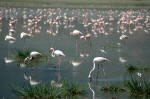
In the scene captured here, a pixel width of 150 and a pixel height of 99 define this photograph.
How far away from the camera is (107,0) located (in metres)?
55.8

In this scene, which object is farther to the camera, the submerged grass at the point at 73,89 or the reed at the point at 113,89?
the reed at the point at 113,89

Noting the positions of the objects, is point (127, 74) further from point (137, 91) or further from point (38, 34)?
point (38, 34)

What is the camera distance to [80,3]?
53.7 meters

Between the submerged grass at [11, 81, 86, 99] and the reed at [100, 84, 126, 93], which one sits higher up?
the submerged grass at [11, 81, 86, 99]

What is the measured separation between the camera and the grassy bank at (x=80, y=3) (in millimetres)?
50497

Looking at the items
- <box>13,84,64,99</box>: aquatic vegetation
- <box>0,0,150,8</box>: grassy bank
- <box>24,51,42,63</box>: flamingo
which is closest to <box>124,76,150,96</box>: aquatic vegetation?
<box>13,84,64,99</box>: aquatic vegetation

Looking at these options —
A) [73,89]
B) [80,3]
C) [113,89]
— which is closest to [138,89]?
[113,89]

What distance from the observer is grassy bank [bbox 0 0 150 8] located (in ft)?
166

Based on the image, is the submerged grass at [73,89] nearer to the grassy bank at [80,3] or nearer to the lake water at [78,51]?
the lake water at [78,51]

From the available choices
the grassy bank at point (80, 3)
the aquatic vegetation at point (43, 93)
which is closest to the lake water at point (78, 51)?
the aquatic vegetation at point (43, 93)

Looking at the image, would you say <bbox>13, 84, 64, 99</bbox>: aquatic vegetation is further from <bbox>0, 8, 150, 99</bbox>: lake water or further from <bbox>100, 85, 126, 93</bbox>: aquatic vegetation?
<bbox>100, 85, 126, 93</bbox>: aquatic vegetation

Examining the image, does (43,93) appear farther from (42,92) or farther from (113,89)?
(113,89)

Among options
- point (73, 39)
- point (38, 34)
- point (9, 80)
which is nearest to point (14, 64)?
point (9, 80)

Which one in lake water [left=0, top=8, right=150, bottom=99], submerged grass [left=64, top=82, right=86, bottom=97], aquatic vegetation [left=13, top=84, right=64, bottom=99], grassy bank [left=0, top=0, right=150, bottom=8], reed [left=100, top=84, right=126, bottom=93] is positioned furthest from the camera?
grassy bank [left=0, top=0, right=150, bottom=8]
